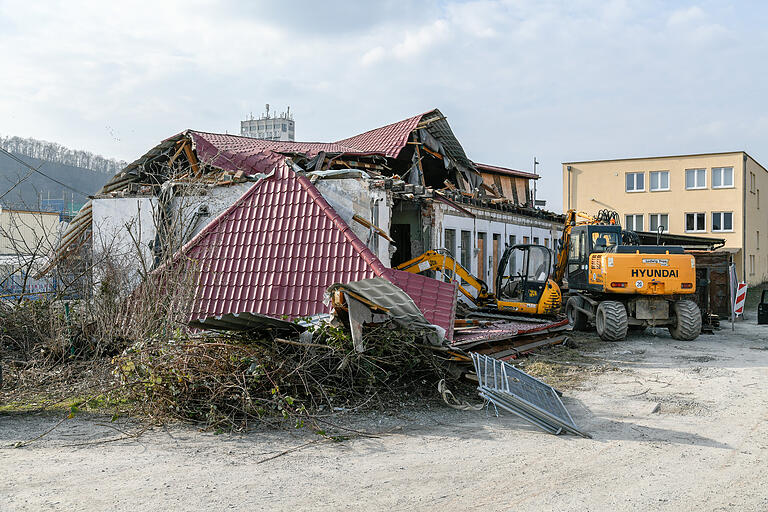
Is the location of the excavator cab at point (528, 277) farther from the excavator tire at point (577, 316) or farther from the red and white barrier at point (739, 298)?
the red and white barrier at point (739, 298)

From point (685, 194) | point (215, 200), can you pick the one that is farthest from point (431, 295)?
point (685, 194)

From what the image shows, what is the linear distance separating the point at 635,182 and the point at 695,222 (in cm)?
432

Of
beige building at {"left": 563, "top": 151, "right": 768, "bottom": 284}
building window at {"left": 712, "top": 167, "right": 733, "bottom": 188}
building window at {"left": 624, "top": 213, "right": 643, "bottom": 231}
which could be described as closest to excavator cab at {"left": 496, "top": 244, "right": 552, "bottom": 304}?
beige building at {"left": 563, "top": 151, "right": 768, "bottom": 284}

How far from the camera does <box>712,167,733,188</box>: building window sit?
39750 millimetres

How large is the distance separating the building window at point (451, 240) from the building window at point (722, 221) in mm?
27775

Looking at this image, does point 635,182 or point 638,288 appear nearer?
point 638,288

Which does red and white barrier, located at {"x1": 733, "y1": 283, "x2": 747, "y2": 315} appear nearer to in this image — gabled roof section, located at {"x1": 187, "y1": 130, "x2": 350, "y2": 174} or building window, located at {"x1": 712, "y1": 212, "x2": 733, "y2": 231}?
gabled roof section, located at {"x1": 187, "y1": 130, "x2": 350, "y2": 174}

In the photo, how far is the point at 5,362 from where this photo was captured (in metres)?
9.97

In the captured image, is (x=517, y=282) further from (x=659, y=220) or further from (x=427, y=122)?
(x=659, y=220)

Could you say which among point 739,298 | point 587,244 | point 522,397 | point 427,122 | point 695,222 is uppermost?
point 427,122

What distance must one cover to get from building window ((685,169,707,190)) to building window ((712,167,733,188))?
50cm

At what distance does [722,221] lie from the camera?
40.2 m

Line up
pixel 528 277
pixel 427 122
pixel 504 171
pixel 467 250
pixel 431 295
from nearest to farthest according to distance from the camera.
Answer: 1. pixel 431 295
2. pixel 528 277
3. pixel 467 250
4. pixel 427 122
5. pixel 504 171

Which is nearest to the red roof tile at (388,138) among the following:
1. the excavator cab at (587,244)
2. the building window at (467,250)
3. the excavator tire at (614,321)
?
the building window at (467,250)
